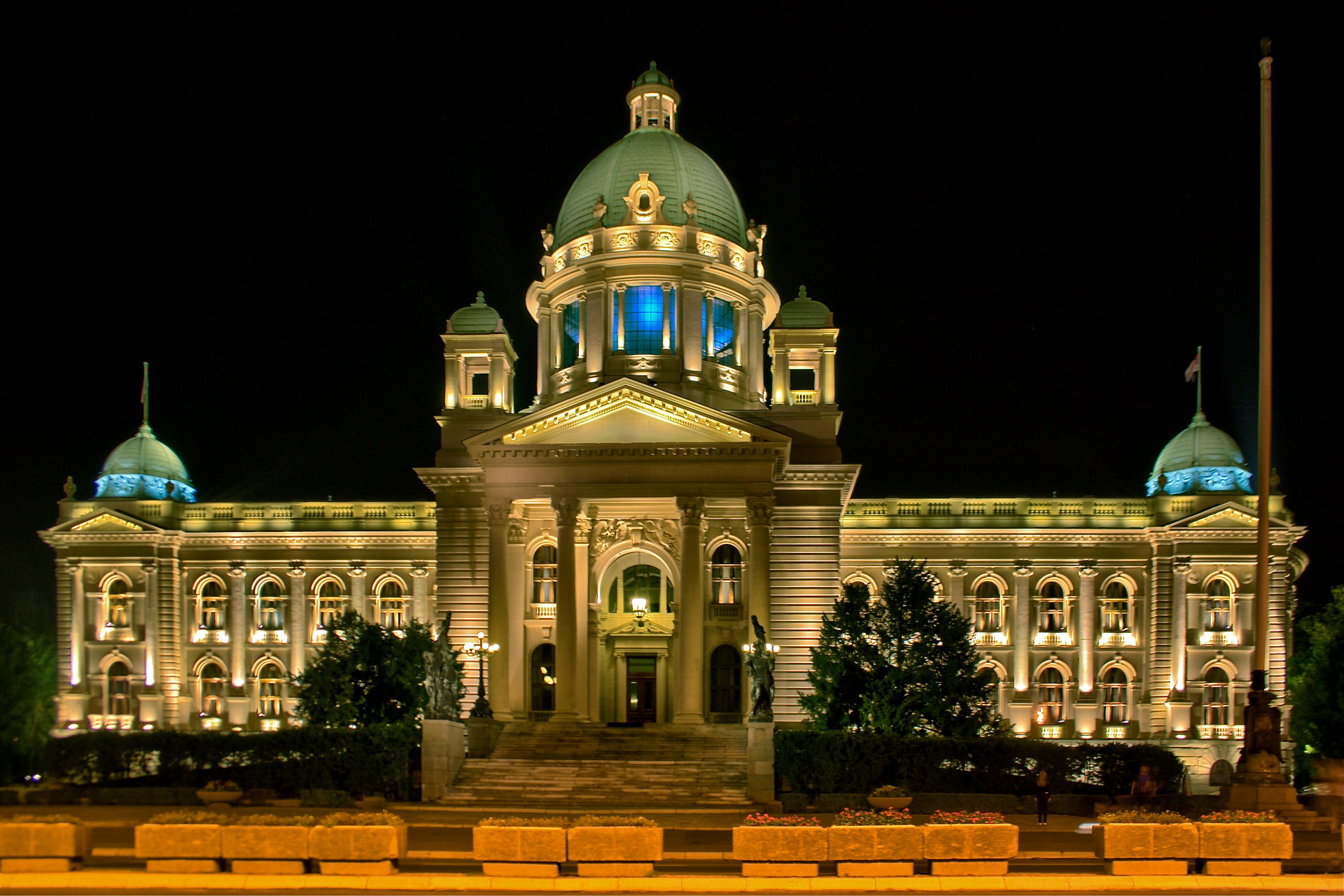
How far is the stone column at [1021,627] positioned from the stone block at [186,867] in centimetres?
4627

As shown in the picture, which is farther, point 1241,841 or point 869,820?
point 869,820

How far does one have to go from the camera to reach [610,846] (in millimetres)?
23156

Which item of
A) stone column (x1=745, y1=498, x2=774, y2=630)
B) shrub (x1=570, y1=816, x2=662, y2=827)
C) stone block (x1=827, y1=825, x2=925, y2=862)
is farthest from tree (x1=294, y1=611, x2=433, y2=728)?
stone block (x1=827, y1=825, x2=925, y2=862)

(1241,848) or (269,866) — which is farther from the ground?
(1241,848)

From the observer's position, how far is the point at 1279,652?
6053 centimetres

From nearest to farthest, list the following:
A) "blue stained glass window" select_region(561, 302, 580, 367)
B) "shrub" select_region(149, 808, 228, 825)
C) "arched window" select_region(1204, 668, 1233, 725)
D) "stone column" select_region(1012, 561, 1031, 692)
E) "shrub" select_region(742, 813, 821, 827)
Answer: "shrub" select_region(742, 813, 821, 827) → "shrub" select_region(149, 808, 228, 825) → "arched window" select_region(1204, 668, 1233, 725) → "stone column" select_region(1012, 561, 1031, 692) → "blue stained glass window" select_region(561, 302, 580, 367)

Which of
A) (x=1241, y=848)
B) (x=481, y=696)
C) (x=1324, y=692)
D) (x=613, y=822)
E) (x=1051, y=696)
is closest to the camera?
(x=1241, y=848)

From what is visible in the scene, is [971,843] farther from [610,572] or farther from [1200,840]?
[610,572]

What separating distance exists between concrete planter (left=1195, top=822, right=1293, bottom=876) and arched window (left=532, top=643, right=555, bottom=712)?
36303 millimetres

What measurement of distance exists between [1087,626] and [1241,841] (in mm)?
40689

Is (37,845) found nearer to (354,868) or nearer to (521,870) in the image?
(354,868)

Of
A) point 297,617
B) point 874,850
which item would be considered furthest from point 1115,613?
point 874,850

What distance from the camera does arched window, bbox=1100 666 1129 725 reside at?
61812 mm

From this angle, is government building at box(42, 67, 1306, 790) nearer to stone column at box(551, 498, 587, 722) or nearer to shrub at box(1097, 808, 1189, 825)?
stone column at box(551, 498, 587, 722)
